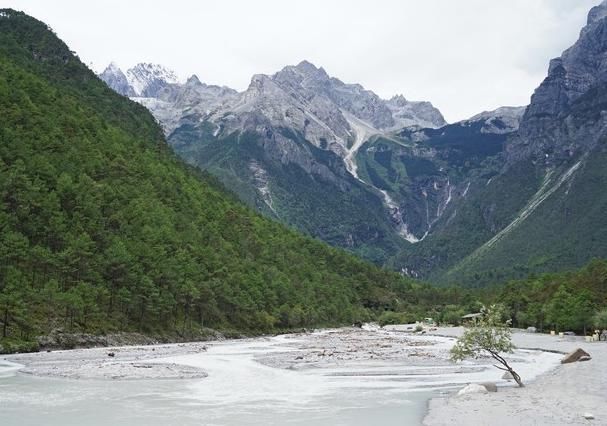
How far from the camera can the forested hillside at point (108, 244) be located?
89.1 m

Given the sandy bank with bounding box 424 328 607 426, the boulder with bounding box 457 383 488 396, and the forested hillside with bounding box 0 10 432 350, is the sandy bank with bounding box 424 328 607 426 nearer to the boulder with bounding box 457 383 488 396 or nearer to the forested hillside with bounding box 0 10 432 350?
the boulder with bounding box 457 383 488 396

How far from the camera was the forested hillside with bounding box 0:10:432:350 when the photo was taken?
8912 cm

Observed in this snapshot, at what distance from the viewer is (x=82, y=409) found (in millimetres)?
36156

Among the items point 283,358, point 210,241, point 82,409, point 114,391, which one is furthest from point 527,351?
point 210,241

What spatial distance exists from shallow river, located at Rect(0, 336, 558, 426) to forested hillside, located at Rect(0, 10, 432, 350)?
34.1 metres

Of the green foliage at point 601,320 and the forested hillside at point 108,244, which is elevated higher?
the forested hillside at point 108,244

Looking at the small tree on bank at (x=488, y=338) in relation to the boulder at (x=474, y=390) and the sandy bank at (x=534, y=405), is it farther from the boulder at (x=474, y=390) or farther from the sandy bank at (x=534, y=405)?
the sandy bank at (x=534, y=405)

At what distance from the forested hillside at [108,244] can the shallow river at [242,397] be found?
34.1 metres

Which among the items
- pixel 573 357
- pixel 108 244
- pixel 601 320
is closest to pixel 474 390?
pixel 573 357

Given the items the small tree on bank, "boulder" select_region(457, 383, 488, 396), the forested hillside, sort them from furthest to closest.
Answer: the forested hillside < the small tree on bank < "boulder" select_region(457, 383, 488, 396)

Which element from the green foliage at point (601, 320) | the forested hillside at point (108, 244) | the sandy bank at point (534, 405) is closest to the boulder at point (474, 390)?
the sandy bank at point (534, 405)

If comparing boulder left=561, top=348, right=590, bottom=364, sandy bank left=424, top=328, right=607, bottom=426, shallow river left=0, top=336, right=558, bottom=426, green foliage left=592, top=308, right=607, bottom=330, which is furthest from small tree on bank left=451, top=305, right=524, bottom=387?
green foliage left=592, top=308, right=607, bottom=330

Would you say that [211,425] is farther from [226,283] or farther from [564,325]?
[564,325]

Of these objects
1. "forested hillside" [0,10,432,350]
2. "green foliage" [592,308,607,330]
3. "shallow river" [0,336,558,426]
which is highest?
"forested hillside" [0,10,432,350]
